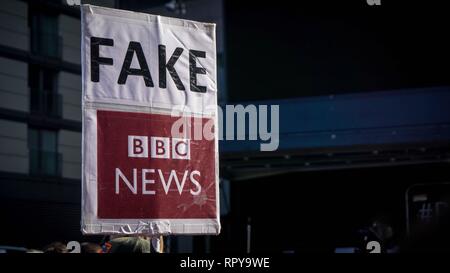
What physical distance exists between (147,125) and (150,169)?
0.23 metres

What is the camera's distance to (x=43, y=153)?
13.9m

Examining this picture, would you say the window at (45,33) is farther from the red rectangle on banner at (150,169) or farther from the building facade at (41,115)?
the red rectangle on banner at (150,169)

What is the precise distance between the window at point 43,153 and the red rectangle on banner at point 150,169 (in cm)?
831

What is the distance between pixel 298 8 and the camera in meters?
12.8

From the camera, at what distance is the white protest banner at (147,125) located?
4109 mm

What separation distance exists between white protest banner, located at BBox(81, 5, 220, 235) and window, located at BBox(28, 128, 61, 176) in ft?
27.3

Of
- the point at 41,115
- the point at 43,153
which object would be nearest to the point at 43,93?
the point at 41,115

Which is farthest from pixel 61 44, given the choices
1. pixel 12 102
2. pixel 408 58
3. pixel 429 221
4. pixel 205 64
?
pixel 205 64

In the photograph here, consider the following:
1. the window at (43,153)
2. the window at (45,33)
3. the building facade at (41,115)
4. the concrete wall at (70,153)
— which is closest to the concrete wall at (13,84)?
the building facade at (41,115)

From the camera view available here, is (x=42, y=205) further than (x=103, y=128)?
Yes

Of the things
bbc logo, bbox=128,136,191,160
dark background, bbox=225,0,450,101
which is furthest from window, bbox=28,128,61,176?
bbc logo, bbox=128,136,191,160

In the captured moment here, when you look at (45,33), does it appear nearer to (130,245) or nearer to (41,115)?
(41,115)

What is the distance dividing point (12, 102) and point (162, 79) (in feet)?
29.4
